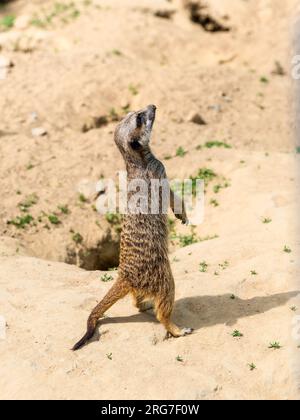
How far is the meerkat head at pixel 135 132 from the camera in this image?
4.17m

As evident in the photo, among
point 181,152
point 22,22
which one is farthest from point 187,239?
point 22,22

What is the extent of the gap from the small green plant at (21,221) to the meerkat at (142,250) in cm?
228

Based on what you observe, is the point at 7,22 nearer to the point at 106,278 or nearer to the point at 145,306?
the point at 106,278

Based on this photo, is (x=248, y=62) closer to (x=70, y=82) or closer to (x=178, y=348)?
(x=70, y=82)

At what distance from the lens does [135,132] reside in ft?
13.7

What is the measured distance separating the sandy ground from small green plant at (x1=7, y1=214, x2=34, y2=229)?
58 millimetres

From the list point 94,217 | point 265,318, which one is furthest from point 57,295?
point 94,217

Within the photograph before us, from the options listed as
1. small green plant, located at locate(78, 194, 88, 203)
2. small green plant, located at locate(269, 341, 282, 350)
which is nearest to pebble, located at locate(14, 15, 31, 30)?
small green plant, located at locate(78, 194, 88, 203)

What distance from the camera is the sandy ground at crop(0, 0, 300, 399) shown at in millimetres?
3836

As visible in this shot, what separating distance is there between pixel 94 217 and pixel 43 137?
5.60ft

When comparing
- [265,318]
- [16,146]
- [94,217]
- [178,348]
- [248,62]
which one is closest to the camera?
[178,348]

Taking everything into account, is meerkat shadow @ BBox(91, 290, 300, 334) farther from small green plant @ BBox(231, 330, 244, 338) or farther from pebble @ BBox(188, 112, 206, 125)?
pebble @ BBox(188, 112, 206, 125)

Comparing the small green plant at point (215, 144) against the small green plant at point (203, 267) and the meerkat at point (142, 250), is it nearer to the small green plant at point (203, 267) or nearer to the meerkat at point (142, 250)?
the small green plant at point (203, 267)

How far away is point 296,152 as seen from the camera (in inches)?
299
